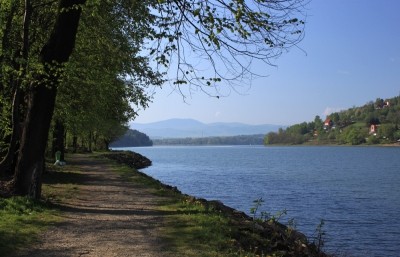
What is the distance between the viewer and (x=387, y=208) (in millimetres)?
29812

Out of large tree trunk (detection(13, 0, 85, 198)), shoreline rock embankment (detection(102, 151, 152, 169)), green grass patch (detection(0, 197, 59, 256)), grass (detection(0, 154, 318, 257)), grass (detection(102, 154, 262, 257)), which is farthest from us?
shoreline rock embankment (detection(102, 151, 152, 169))

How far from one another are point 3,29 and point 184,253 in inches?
435

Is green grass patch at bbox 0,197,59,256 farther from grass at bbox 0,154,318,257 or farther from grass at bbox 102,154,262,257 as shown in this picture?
grass at bbox 102,154,262,257

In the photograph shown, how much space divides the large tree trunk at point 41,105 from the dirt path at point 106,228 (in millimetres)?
1614

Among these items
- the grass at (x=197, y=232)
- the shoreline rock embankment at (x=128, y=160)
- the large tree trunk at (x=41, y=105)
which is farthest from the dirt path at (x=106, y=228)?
the shoreline rock embankment at (x=128, y=160)

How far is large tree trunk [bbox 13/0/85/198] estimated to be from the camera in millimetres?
14008

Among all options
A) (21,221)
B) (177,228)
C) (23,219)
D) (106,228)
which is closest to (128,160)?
(23,219)

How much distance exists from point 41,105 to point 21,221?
407 centimetres

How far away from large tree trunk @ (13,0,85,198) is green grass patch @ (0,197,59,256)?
2.76 feet

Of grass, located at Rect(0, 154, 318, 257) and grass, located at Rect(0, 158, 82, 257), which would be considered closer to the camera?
grass, located at Rect(0, 154, 318, 257)

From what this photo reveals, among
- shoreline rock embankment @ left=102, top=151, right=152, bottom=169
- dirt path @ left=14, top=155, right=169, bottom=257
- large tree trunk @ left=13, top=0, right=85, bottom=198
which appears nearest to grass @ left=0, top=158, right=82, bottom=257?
dirt path @ left=14, top=155, right=169, bottom=257

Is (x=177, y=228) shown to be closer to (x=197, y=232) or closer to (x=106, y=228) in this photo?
(x=197, y=232)

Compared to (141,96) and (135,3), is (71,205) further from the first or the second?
(141,96)

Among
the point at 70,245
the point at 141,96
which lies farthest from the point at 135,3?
the point at 141,96
